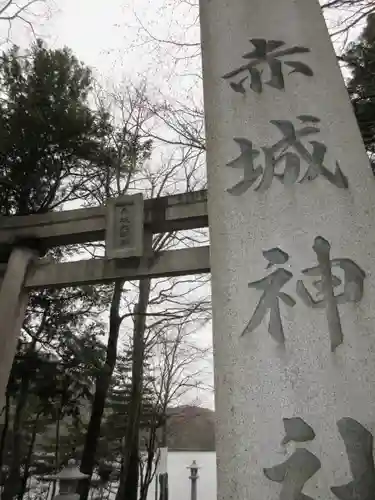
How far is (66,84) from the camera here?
6914 mm

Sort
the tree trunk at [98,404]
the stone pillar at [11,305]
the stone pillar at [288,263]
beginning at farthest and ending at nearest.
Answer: the tree trunk at [98,404], the stone pillar at [11,305], the stone pillar at [288,263]

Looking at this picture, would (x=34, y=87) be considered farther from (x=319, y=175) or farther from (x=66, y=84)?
(x=319, y=175)

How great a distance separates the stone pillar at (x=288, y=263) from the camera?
150cm

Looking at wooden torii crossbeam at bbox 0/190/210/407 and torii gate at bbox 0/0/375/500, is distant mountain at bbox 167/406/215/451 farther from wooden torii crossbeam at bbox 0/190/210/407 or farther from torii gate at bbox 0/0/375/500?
torii gate at bbox 0/0/375/500

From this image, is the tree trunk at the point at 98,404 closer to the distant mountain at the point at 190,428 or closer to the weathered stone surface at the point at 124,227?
the weathered stone surface at the point at 124,227

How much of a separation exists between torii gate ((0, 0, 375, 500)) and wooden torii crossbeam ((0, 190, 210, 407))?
1970 mm

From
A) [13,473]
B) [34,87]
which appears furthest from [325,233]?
[13,473]

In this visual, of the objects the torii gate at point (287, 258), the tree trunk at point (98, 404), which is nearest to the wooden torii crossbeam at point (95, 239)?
the torii gate at point (287, 258)

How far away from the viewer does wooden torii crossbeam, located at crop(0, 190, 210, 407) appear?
4180 millimetres

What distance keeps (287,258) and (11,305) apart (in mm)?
3445

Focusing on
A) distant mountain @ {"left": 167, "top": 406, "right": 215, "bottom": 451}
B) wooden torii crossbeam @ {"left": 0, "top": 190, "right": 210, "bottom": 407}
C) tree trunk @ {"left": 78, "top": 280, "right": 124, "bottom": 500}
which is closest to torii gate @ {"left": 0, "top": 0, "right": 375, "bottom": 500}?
wooden torii crossbeam @ {"left": 0, "top": 190, "right": 210, "bottom": 407}

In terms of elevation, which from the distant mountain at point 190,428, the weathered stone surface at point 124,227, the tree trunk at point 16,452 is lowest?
the tree trunk at point 16,452

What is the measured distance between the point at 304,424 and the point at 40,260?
3.74 meters

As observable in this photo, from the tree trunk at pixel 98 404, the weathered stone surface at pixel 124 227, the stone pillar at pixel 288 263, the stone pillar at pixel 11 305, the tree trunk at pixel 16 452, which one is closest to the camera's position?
the stone pillar at pixel 288 263
